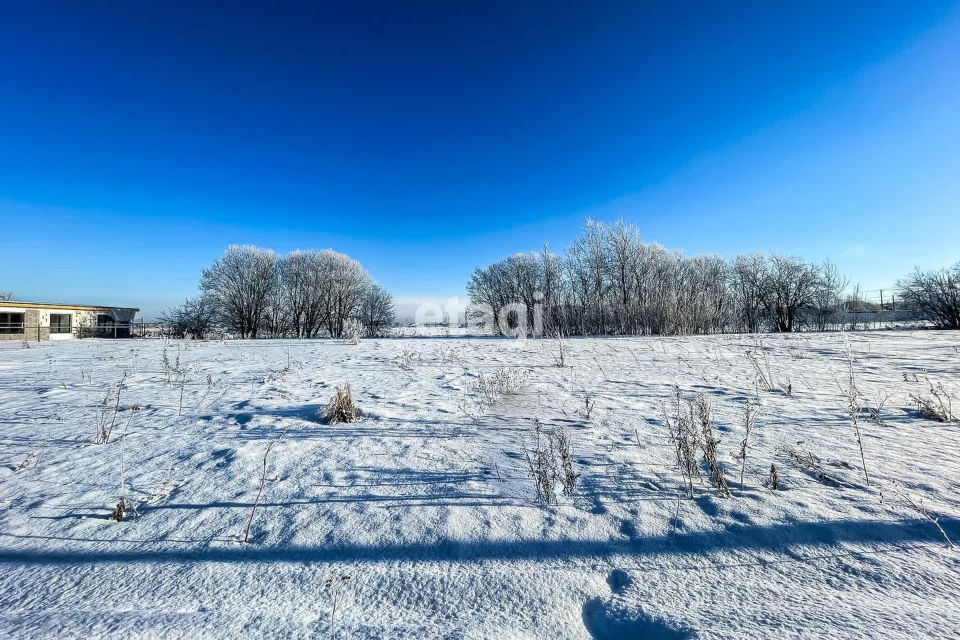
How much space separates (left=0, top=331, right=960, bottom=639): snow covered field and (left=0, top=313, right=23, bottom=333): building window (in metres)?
28.6

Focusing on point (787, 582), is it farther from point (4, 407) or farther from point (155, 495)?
point (4, 407)

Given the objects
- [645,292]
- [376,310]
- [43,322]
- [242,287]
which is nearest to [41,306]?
[43,322]

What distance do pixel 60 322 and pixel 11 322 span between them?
97.3 inches

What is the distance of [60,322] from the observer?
23.0 meters

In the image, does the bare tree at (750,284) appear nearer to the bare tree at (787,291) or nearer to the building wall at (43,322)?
the bare tree at (787,291)

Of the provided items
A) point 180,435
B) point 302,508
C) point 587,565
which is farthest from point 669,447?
point 180,435

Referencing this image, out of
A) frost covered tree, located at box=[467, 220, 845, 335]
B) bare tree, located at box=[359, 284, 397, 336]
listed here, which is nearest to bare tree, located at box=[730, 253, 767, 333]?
frost covered tree, located at box=[467, 220, 845, 335]

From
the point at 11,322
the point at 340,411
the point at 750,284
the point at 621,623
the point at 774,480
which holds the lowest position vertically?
the point at 621,623

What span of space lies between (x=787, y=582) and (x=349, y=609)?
71.6 inches

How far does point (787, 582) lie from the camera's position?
4.69 feet

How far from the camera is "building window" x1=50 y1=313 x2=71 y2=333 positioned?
2250 cm

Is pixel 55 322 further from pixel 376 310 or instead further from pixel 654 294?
pixel 654 294

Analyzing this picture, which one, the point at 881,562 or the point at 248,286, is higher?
the point at 248,286

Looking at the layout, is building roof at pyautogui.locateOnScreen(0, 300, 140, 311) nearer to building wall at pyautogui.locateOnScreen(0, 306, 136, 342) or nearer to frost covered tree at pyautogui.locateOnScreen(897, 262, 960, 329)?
building wall at pyautogui.locateOnScreen(0, 306, 136, 342)
